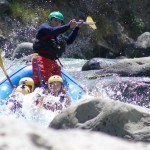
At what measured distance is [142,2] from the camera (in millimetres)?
21953

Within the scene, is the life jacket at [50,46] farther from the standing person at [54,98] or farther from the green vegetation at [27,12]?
the green vegetation at [27,12]

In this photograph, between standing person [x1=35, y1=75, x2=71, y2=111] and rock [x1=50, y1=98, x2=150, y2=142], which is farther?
standing person [x1=35, y1=75, x2=71, y2=111]

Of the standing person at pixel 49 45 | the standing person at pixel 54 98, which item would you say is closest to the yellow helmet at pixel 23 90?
the standing person at pixel 54 98

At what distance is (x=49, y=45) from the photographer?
6184 millimetres

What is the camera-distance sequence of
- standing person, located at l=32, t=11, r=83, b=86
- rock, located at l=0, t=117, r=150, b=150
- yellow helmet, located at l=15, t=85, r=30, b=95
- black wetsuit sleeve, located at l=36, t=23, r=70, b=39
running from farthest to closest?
standing person, located at l=32, t=11, r=83, b=86 → black wetsuit sleeve, located at l=36, t=23, r=70, b=39 → yellow helmet, located at l=15, t=85, r=30, b=95 → rock, located at l=0, t=117, r=150, b=150

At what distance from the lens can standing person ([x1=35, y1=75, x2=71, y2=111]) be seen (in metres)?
5.41

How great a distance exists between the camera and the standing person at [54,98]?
5406 millimetres

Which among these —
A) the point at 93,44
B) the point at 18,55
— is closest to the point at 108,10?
the point at 93,44

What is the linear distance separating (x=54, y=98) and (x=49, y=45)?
1.00 meters

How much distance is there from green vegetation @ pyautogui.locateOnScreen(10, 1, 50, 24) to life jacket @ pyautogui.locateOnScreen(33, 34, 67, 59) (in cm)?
1115

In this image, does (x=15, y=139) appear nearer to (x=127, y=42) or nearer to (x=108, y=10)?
(x=127, y=42)

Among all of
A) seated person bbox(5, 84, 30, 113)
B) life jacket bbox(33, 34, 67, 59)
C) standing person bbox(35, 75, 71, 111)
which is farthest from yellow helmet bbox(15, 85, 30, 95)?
life jacket bbox(33, 34, 67, 59)

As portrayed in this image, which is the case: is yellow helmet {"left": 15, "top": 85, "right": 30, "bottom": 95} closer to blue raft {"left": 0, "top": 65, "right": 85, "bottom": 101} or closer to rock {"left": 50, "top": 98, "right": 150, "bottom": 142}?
blue raft {"left": 0, "top": 65, "right": 85, "bottom": 101}

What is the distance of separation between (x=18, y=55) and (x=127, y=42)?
21.8 ft
